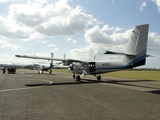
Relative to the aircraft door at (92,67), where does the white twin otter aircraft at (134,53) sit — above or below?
above

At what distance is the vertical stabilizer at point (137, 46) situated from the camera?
1998 cm

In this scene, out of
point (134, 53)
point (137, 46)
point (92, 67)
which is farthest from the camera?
point (92, 67)

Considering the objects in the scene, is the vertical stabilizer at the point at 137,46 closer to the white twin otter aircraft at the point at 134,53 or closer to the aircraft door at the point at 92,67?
the white twin otter aircraft at the point at 134,53

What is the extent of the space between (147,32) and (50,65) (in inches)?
1895

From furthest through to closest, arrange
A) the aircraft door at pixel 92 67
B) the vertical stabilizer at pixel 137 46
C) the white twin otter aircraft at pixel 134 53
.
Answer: the aircraft door at pixel 92 67 → the white twin otter aircraft at pixel 134 53 → the vertical stabilizer at pixel 137 46

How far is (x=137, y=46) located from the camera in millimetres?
20609

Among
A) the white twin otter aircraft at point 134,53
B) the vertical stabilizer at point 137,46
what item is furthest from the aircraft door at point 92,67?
the vertical stabilizer at point 137,46

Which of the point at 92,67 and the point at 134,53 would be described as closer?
the point at 134,53

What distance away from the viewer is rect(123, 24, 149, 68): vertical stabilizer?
787 inches

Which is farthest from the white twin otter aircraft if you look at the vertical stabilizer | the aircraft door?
the aircraft door

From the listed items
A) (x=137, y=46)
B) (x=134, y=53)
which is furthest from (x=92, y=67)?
(x=137, y=46)

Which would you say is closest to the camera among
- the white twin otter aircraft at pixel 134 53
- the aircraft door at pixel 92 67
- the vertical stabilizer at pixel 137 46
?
the vertical stabilizer at pixel 137 46

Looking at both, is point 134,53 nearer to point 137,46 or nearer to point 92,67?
point 137,46

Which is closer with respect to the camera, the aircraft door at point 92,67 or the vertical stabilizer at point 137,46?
the vertical stabilizer at point 137,46
